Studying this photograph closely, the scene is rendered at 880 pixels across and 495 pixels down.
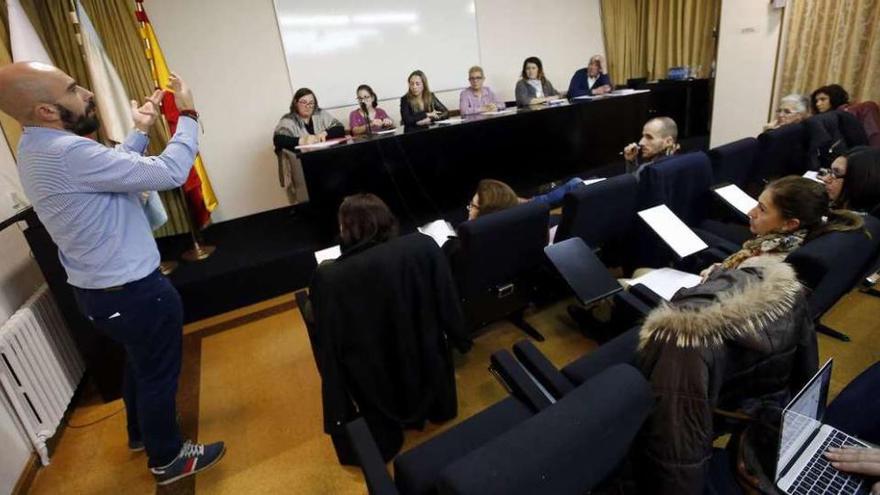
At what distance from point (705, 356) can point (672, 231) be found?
1.32 meters

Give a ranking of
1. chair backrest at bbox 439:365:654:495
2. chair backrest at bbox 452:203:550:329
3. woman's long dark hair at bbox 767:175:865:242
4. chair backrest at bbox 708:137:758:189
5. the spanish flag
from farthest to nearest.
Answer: the spanish flag < chair backrest at bbox 708:137:758:189 < chair backrest at bbox 452:203:550:329 < woman's long dark hair at bbox 767:175:865:242 < chair backrest at bbox 439:365:654:495

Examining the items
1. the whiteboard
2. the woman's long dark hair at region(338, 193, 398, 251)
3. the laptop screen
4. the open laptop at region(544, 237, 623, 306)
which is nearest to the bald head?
the woman's long dark hair at region(338, 193, 398, 251)

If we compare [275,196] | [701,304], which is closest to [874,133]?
[701,304]

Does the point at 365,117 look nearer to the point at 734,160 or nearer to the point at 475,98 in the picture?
the point at 475,98

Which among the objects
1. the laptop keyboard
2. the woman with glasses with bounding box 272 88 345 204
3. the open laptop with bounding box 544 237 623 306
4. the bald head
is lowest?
the laptop keyboard

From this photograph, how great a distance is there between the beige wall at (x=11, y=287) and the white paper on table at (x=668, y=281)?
Result: 8.30 ft

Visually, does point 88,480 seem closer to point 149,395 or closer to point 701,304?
point 149,395

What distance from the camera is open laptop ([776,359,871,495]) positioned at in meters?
0.89

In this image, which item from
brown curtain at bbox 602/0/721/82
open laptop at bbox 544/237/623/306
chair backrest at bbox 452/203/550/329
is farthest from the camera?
brown curtain at bbox 602/0/721/82

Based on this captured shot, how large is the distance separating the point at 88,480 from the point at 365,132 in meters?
2.93

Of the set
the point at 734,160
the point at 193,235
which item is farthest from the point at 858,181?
the point at 193,235

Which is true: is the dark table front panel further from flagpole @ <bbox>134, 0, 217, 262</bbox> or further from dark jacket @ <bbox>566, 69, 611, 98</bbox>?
Result: flagpole @ <bbox>134, 0, 217, 262</bbox>

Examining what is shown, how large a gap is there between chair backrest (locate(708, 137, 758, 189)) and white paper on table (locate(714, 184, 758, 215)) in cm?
24

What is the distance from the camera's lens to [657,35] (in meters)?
5.72
